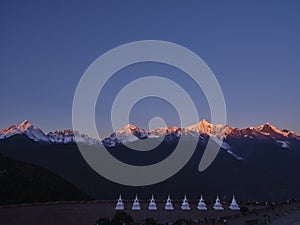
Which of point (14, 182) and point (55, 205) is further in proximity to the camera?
point (14, 182)

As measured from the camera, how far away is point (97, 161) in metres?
179

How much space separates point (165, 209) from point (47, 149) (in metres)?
139

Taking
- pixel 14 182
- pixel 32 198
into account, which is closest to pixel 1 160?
pixel 14 182

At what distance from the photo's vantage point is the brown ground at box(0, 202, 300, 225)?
140 ft

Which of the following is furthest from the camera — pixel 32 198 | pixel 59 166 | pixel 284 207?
pixel 59 166

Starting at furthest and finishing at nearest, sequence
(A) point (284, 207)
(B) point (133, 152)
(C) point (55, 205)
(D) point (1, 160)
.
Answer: (B) point (133, 152)
(D) point (1, 160)
(C) point (55, 205)
(A) point (284, 207)

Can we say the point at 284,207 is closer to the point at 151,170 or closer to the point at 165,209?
the point at 165,209

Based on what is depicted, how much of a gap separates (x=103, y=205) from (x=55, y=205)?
23.7 ft

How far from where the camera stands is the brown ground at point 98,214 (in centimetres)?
4264

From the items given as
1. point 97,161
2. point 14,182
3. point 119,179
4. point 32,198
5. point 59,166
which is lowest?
point 32,198

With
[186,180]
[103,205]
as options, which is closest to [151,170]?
[186,180]

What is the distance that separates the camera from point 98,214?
48438 millimetres

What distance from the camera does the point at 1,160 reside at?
79875mm

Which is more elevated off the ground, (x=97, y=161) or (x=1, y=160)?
(x=97, y=161)
